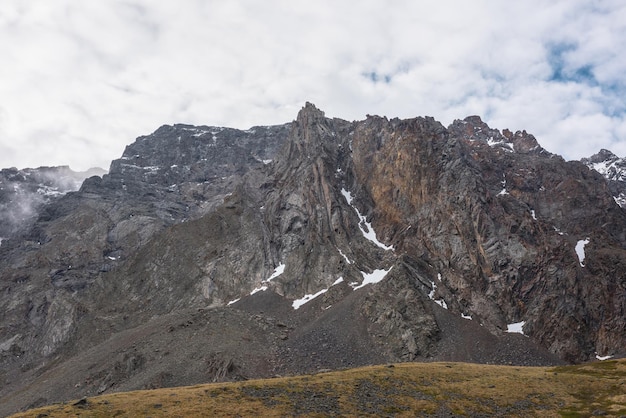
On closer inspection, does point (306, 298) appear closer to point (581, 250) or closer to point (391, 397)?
point (391, 397)

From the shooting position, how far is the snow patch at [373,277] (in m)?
151

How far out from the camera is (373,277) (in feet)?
508

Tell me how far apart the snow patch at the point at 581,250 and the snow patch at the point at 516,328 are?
106 feet

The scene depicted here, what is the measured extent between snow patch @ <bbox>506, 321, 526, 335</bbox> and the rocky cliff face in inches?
16.3

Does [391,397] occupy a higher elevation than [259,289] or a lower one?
lower

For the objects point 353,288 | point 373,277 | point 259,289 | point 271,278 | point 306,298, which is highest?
point 373,277

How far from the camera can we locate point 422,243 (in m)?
161

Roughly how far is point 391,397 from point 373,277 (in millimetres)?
83474

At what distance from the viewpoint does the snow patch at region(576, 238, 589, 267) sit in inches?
5720

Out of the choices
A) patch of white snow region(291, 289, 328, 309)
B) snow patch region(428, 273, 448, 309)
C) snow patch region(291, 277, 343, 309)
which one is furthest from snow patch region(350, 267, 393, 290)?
snow patch region(428, 273, 448, 309)

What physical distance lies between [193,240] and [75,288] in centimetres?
5746

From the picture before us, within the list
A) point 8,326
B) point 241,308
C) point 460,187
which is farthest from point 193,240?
point 460,187

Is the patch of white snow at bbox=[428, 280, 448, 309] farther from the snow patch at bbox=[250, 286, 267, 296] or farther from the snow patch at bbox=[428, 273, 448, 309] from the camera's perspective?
the snow patch at bbox=[250, 286, 267, 296]

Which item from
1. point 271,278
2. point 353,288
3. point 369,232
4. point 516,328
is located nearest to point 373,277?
point 353,288
